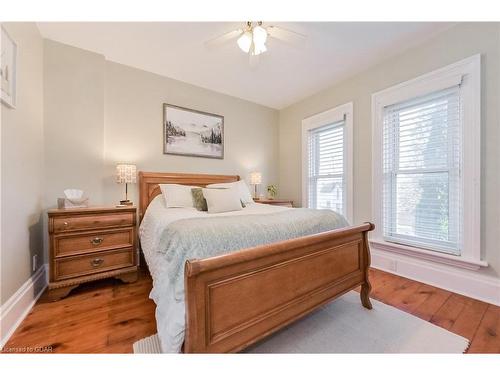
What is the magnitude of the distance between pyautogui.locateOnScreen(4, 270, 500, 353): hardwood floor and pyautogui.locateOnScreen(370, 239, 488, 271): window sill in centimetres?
28

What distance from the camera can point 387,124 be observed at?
8.61 feet

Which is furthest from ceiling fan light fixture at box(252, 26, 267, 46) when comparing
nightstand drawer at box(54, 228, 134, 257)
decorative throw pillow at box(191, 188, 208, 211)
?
nightstand drawer at box(54, 228, 134, 257)

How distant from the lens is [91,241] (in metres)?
2.03

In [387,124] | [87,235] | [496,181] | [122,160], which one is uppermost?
[387,124]

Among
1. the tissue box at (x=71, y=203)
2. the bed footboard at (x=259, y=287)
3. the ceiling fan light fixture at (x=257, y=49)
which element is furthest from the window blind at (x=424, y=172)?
the tissue box at (x=71, y=203)

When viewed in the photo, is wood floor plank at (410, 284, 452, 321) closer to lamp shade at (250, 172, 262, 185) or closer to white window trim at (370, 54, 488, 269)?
white window trim at (370, 54, 488, 269)

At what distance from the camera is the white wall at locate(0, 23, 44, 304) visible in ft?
4.91

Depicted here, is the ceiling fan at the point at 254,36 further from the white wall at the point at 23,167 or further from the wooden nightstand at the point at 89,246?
the wooden nightstand at the point at 89,246

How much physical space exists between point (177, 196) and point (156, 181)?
0.59 m

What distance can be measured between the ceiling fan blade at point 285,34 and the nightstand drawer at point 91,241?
92.9 inches

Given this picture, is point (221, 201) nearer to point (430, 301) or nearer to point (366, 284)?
point (366, 284)

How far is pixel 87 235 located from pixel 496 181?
3.70 m
